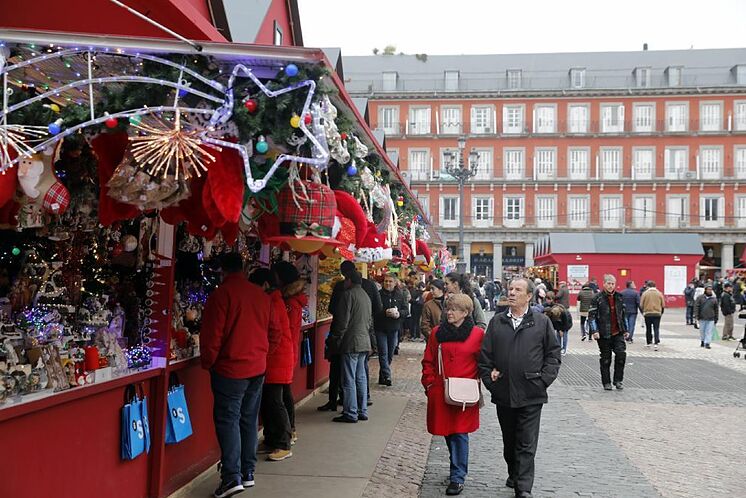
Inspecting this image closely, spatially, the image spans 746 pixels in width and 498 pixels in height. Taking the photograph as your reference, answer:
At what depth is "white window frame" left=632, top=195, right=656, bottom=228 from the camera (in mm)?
57594

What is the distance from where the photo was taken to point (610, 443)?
7875mm

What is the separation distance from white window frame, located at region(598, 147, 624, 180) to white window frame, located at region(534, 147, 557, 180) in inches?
144

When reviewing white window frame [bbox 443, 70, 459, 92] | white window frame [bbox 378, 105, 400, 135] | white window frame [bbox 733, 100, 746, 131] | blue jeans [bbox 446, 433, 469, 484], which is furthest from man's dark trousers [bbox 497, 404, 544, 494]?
white window frame [bbox 733, 100, 746, 131]

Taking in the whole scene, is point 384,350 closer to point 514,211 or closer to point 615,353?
point 615,353

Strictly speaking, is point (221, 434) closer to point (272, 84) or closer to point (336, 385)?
point (272, 84)

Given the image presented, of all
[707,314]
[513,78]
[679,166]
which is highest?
[513,78]

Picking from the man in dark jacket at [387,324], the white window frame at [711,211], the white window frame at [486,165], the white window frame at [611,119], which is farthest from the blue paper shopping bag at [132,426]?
the white window frame at [711,211]

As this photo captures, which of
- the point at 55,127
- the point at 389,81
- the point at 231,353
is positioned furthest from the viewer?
the point at 389,81

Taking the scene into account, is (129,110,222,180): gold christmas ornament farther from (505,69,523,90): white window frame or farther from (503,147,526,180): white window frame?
(505,69,523,90): white window frame

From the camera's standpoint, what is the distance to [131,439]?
4.97 metres

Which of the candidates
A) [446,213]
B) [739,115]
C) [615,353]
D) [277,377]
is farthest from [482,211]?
[277,377]

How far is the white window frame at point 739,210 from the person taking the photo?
184 feet

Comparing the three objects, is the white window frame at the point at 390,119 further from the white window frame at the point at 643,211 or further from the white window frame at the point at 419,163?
the white window frame at the point at 643,211

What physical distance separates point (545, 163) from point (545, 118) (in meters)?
3.61
